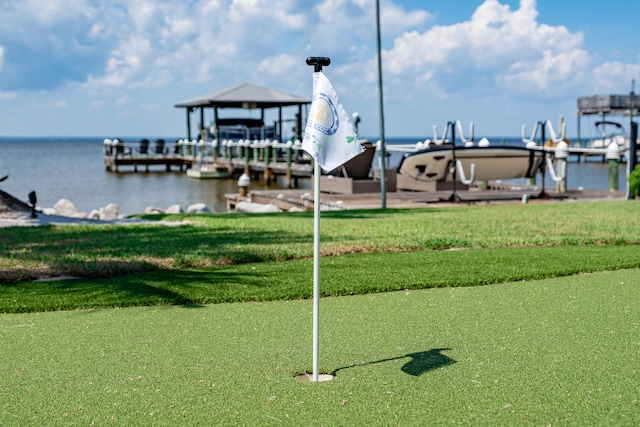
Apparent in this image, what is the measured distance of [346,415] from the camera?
3787mm

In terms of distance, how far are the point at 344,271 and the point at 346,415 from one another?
4.07 meters

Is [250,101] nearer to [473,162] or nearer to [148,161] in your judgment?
[148,161]

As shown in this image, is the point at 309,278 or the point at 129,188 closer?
the point at 309,278

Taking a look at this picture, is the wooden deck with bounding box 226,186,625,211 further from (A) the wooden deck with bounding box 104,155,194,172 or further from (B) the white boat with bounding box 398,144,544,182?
(A) the wooden deck with bounding box 104,155,194,172

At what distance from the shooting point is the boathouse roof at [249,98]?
150 feet

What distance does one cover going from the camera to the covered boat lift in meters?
45.9

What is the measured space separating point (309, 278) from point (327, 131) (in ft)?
11.7

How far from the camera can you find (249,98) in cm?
4612

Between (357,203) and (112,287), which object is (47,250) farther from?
(357,203)

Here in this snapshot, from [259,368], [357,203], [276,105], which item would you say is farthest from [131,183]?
[259,368]

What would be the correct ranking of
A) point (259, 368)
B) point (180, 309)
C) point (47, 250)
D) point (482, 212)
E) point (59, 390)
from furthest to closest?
point (482, 212), point (47, 250), point (180, 309), point (259, 368), point (59, 390)

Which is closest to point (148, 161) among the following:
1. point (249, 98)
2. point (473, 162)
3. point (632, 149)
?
point (249, 98)

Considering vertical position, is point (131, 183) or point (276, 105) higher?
point (276, 105)

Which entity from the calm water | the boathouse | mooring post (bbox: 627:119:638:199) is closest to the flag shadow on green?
mooring post (bbox: 627:119:638:199)
